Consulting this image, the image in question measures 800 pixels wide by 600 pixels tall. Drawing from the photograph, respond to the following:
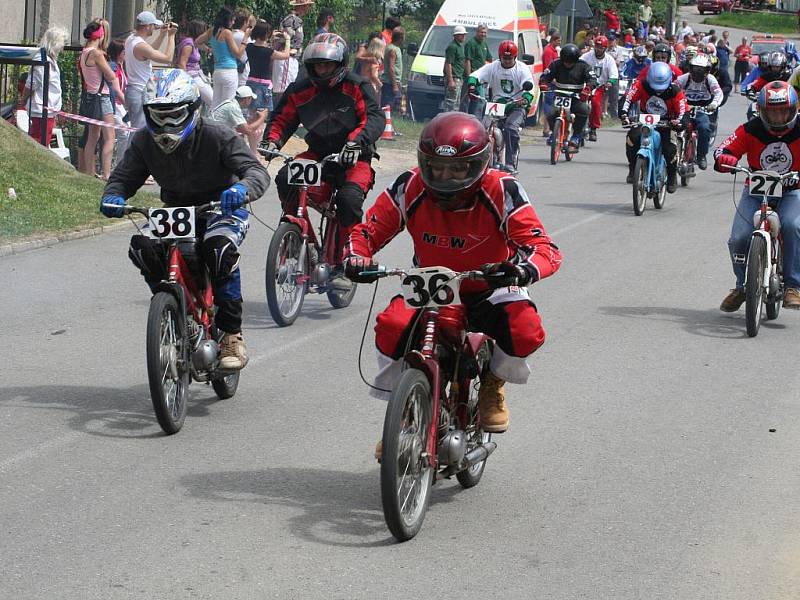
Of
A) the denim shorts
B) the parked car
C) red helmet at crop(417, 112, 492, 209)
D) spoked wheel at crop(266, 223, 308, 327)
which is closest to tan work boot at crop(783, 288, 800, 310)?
spoked wheel at crop(266, 223, 308, 327)

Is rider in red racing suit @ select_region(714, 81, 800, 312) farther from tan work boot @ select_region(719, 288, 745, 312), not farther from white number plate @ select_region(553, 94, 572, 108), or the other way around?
white number plate @ select_region(553, 94, 572, 108)

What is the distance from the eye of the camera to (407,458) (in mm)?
5863

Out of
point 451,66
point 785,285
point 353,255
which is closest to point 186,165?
point 353,255

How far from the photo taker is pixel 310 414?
26.7 ft

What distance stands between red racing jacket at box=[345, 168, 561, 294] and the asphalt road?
1.08 metres

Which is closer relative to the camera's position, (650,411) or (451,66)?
(650,411)

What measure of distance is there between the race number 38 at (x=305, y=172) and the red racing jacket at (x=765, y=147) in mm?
3010

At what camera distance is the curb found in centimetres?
1316

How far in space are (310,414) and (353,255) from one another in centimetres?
212

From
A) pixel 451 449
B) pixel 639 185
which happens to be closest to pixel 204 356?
pixel 451 449

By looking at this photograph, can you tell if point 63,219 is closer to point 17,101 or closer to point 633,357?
point 17,101

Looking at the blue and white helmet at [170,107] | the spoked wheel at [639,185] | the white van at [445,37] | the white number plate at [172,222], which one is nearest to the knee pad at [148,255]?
the white number plate at [172,222]

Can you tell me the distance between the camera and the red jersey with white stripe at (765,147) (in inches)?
446

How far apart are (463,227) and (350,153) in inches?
180
